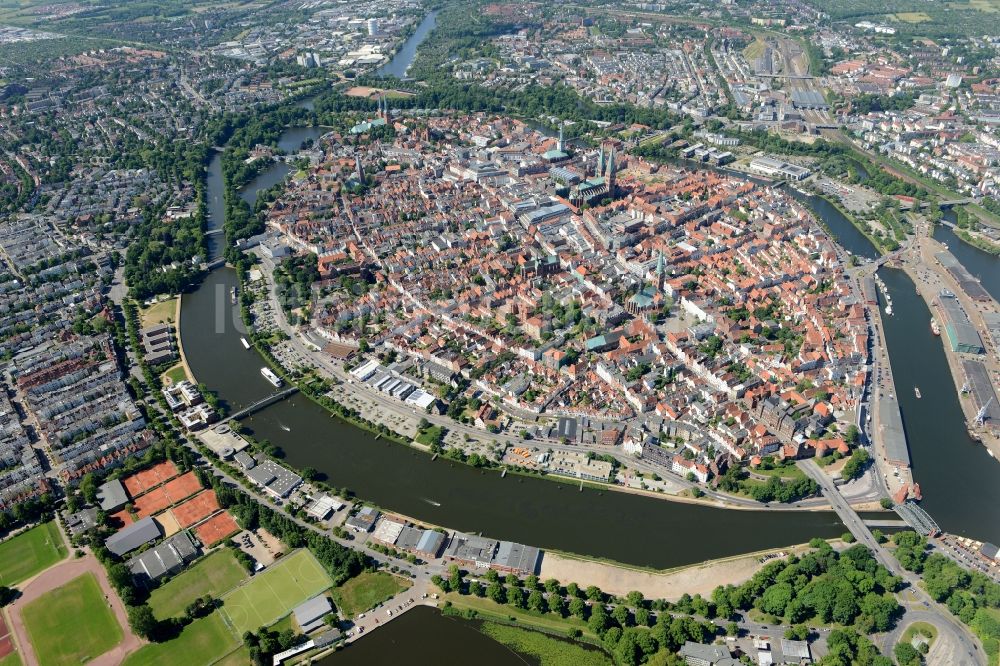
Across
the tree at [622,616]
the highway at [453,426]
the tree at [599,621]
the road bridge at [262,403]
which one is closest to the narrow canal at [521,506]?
the road bridge at [262,403]

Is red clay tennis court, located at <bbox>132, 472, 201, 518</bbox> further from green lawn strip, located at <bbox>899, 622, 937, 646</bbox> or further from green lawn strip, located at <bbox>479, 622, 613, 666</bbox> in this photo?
green lawn strip, located at <bbox>899, 622, 937, 646</bbox>

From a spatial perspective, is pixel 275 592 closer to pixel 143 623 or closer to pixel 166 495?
pixel 143 623

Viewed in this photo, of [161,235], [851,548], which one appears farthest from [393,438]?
[161,235]

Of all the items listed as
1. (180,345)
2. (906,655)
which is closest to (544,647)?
(906,655)

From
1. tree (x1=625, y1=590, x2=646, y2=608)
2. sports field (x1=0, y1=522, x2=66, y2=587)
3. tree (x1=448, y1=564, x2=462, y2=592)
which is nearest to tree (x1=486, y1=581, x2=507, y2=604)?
tree (x1=448, y1=564, x2=462, y2=592)

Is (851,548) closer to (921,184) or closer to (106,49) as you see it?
(921,184)

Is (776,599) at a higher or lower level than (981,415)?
lower

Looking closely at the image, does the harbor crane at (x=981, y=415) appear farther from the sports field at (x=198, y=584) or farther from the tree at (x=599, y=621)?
the sports field at (x=198, y=584)
